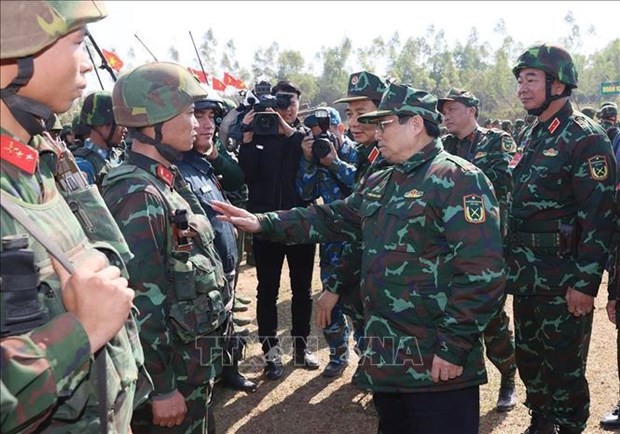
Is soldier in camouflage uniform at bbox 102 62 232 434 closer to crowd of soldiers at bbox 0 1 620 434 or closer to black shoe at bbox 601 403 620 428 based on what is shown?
crowd of soldiers at bbox 0 1 620 434

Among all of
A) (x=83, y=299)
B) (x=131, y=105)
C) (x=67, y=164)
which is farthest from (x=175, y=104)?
(x=83, y=299)

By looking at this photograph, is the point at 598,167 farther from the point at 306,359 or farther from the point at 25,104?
the point at 25,104

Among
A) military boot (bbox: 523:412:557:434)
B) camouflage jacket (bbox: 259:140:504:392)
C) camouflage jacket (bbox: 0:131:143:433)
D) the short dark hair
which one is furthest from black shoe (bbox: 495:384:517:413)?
camouflage jacket (bbox: 0:131:143:433)

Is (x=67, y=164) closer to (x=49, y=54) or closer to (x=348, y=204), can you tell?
(x=49, y=54)

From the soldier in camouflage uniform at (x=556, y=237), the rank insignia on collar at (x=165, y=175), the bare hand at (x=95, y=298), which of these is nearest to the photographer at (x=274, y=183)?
the soldier in camouflage uniform at (x=556, y=237)

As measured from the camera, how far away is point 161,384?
2.58 m

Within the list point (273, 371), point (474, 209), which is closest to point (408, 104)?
point (474, 209)

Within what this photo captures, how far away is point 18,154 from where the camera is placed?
148 centimetres

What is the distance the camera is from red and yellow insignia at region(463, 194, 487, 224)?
2.71 meters

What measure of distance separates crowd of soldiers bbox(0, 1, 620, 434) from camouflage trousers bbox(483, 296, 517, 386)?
19 mm

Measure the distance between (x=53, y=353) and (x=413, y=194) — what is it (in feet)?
6.48

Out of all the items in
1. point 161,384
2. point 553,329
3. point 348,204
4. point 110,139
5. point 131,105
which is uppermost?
point 131,105

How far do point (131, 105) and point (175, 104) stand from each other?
22cm

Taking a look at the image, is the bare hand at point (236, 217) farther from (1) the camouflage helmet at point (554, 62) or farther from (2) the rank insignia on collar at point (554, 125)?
(1) the camouflage helmet at point (554, 62)
